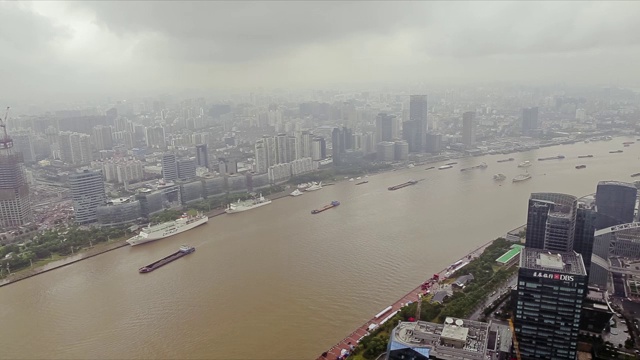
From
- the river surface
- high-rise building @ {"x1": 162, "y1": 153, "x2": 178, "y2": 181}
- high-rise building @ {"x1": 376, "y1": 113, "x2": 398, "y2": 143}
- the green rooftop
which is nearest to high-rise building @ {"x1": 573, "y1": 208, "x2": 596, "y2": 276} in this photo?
the green rooftop

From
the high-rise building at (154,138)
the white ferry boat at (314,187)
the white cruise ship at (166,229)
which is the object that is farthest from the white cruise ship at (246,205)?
the high-rise building at (154,138)

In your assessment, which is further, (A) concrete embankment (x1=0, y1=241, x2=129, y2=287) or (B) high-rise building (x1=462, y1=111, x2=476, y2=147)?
(B) high-rise building (x1=462, y1=111, x2=476, y2=147)

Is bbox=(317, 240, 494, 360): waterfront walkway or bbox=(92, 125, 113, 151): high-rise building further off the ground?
bbox=(92, 125, 113, 151): high-rise building

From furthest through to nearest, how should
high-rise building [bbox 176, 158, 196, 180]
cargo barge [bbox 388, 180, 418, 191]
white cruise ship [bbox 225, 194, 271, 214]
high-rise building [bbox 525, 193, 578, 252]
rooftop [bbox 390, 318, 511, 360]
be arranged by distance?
1. high-rise building [bbox 176, 158, 196, 180]
2. cargo barge [bbox 388, 180, 418, 191]
3. white cruise ship [bbox 225, 194, 271, 214]
4. high-rise building [bbox 525, 193, 578, 252]
5. rooftop [bbox 390, 318, 511, 360]

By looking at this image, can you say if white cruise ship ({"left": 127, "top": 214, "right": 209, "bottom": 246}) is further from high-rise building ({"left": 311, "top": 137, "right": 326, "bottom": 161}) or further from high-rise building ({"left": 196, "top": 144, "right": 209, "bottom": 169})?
high-rise building ({"left": 311, "top": 137, "right": 326, "bottom": 161})

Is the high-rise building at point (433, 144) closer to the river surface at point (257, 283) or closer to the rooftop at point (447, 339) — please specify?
the river surface at point (257, 283)

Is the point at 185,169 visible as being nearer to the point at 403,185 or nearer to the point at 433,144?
the point at 403,185
